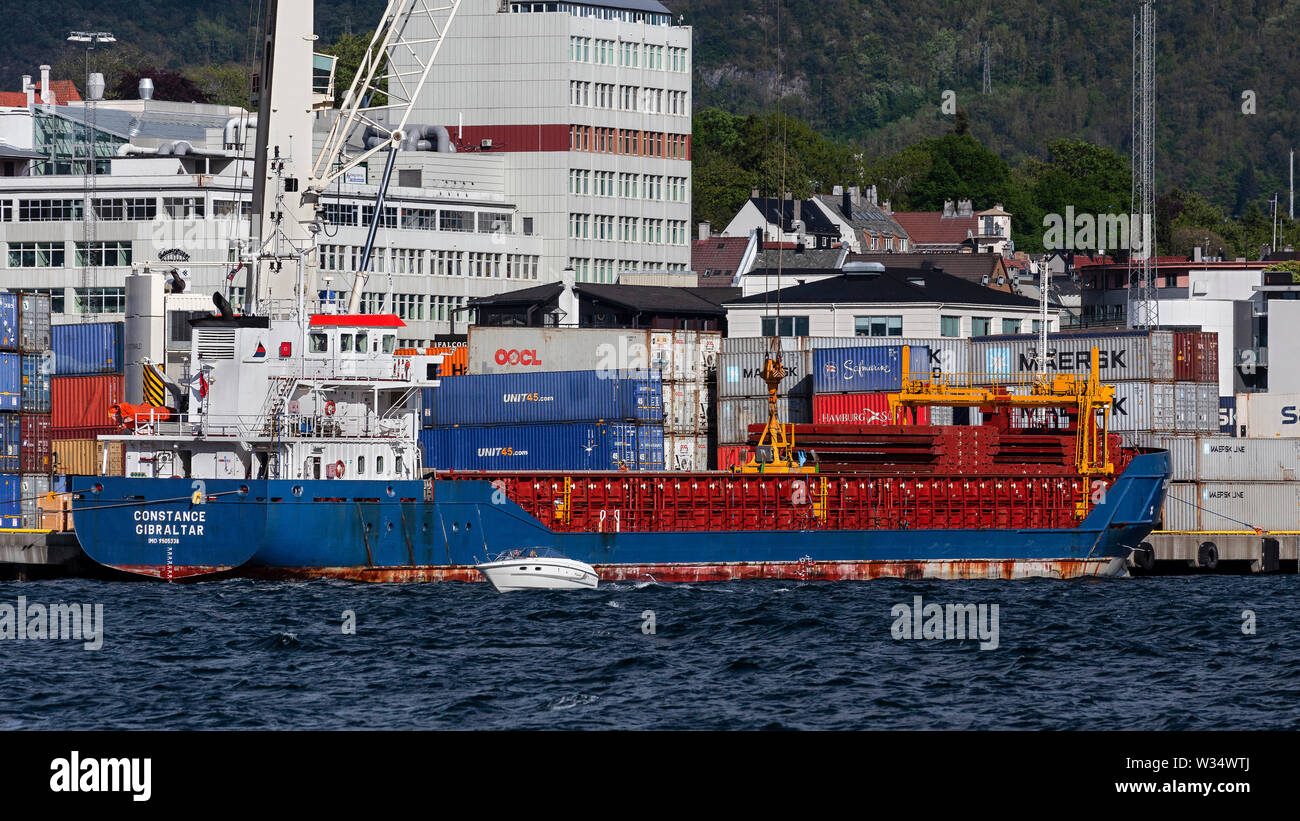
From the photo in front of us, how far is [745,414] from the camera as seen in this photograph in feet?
246

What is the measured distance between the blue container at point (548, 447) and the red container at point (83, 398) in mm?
10955

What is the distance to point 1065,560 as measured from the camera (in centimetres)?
6172

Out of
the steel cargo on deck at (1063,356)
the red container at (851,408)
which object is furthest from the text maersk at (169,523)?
the steel cargo on deck at (1063,356)

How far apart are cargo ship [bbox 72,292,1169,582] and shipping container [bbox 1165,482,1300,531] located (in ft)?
26.2

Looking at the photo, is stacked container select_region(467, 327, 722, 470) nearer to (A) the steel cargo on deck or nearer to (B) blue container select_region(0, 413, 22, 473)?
(A) the steel cargo on deck

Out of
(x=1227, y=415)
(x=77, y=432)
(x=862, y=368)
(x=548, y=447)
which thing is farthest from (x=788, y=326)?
(x=77, y=432)

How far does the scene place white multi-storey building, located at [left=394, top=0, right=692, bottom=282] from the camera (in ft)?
388

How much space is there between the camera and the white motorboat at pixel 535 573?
55.6 m

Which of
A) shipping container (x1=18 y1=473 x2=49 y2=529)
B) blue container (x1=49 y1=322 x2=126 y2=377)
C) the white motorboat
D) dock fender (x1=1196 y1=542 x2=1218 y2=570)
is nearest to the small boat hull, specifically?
the white motorboat

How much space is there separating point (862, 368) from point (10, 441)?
30128 mm

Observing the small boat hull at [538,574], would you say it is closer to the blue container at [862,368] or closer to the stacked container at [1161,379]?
the blue container at [862,368]
